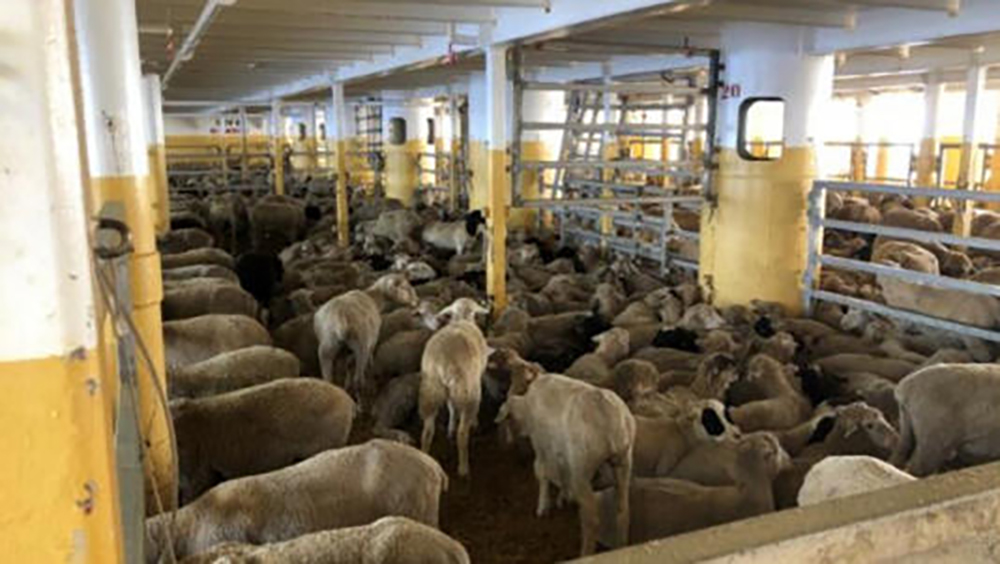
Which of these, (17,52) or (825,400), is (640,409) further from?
(17,52)

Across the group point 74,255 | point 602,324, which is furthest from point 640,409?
point 74,255

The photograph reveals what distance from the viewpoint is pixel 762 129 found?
334 inches

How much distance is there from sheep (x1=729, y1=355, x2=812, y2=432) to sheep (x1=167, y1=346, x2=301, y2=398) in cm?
295

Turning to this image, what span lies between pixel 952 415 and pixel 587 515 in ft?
7.62

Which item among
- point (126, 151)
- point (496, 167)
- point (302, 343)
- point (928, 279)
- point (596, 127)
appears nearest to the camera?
point (126, 151)

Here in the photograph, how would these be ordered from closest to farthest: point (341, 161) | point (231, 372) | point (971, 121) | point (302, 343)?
point (231, 372) → point (302, 343) → point (971, 121) → point (341, 161)

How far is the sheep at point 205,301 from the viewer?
23.1 feet

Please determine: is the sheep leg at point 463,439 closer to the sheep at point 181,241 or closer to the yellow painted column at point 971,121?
the sheep at point 181,241

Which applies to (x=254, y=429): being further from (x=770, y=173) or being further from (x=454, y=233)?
(x=454, y=233)

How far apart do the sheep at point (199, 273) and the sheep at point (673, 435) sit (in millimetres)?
4889

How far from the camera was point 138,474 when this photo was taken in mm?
2412

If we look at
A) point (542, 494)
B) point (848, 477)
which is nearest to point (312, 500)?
point (542, 494)

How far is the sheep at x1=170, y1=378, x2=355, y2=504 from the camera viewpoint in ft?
13.6

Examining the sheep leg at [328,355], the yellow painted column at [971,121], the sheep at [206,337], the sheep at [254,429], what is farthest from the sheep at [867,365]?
the yellow painted column at [971,121]
